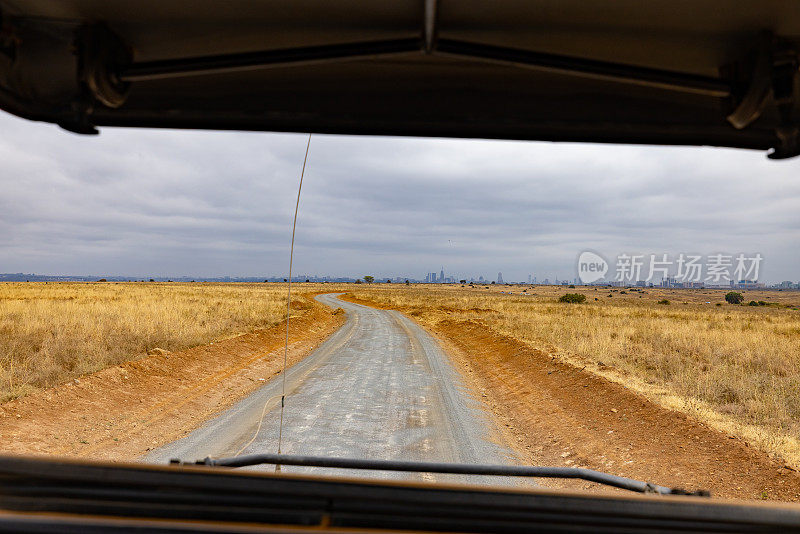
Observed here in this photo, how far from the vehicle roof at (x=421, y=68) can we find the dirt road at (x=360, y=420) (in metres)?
3.93

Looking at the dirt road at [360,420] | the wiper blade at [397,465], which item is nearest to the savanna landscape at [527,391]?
the dirt road at [360,420]

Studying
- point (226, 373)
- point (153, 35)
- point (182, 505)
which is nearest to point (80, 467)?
point (182, 505)

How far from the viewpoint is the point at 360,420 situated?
666 centimetres

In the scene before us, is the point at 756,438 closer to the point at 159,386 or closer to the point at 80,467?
the point at 80,467

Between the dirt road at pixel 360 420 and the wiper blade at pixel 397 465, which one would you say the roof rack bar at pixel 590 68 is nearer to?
the wiper blade at pixel 397 465

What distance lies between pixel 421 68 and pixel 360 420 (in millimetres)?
5739

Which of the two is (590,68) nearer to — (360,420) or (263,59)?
(263,59)

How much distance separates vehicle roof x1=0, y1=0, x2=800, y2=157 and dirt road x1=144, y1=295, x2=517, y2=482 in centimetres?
393

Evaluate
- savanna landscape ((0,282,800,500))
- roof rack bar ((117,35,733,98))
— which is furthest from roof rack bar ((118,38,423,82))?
savanna landscape ((0,282,800,500))

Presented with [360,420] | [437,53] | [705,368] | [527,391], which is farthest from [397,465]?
[705,368]

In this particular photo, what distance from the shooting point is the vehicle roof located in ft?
5.05

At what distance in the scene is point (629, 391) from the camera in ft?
26.7

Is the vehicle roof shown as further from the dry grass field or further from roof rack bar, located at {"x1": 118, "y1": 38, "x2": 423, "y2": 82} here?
the dry grass field

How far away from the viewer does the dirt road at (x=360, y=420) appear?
5.43 metres
